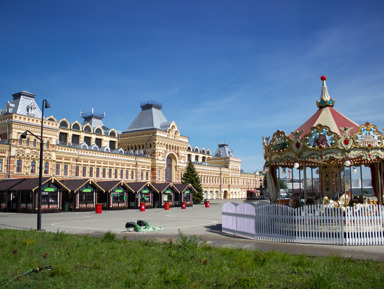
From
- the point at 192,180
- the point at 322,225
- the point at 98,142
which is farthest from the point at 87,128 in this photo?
the point at 322,225

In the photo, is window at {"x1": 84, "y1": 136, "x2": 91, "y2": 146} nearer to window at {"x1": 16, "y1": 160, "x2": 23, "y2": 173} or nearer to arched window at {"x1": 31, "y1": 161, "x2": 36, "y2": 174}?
arched window at {"x1": 31, "y1": 161, "x2": 36, "y2": 174}

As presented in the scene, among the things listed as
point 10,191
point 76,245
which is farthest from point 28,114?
point 76,245

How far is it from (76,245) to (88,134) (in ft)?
164

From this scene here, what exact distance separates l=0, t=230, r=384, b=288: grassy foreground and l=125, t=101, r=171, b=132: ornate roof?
2189 inches

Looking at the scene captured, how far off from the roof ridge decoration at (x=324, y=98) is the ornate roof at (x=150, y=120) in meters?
48.0

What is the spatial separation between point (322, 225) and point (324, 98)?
28.7 feet

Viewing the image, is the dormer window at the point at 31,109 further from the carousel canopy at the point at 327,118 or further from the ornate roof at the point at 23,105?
the carousel canopy at the point at 327,118

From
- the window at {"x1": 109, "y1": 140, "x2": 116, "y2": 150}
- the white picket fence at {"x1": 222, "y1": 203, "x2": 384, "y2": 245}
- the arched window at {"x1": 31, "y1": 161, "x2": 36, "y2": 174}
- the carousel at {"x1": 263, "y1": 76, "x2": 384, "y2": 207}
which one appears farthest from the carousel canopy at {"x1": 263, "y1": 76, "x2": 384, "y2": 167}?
the window at {"x1": 109, "y1": 140, "x2": 116, "y2": 150}

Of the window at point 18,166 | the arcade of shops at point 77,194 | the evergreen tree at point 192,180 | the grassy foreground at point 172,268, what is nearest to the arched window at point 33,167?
the window at point 18,166

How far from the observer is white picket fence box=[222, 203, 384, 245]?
14.1 meters

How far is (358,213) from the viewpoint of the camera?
46.9 feet

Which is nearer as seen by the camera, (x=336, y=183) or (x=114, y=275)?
(x=114, y=275)

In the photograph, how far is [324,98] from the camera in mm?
20406

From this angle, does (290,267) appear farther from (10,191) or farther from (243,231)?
(10,191)
